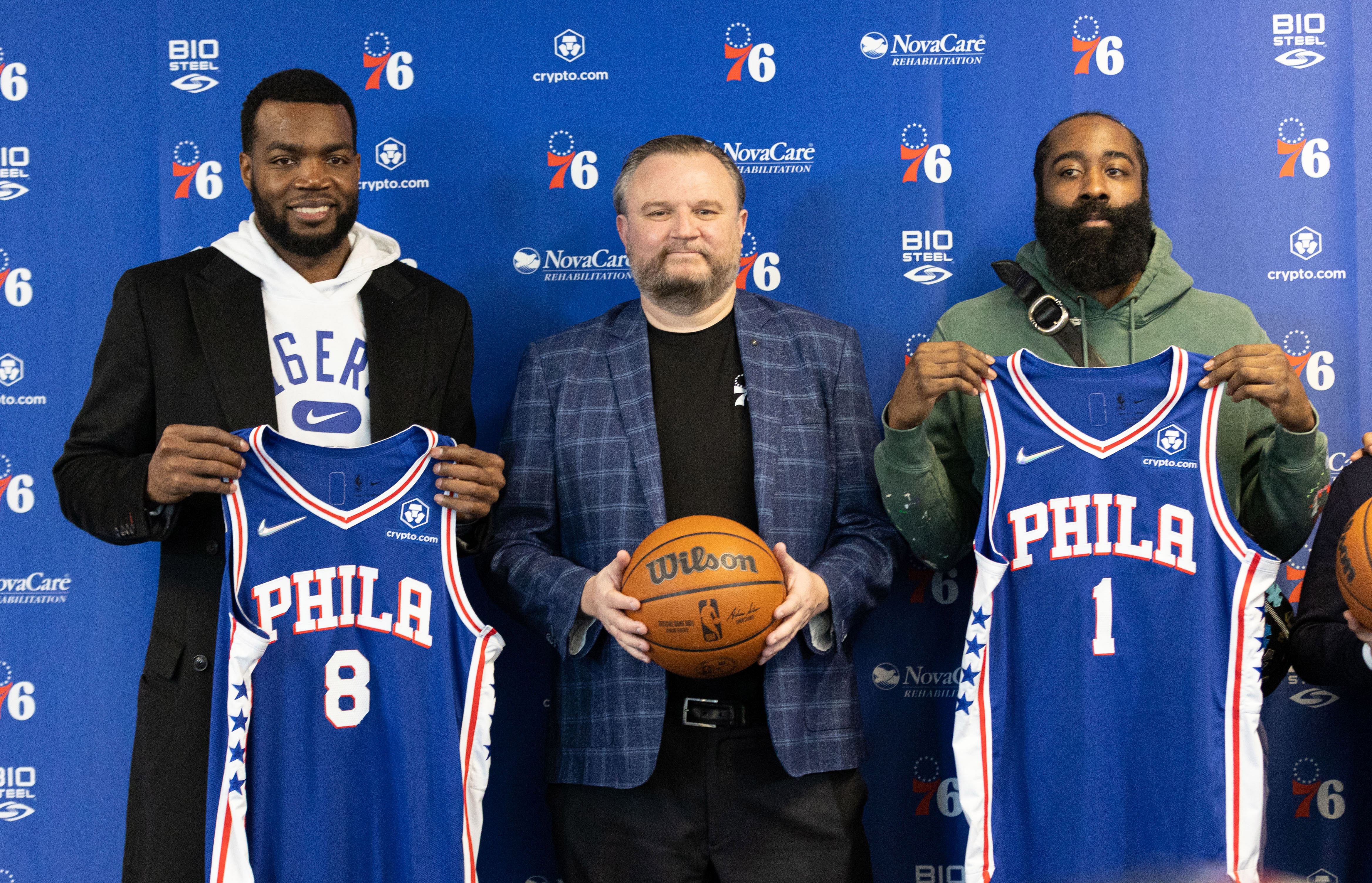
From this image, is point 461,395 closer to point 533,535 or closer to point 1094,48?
point 533,535

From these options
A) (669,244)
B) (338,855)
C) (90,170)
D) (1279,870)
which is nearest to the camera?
(338,855)

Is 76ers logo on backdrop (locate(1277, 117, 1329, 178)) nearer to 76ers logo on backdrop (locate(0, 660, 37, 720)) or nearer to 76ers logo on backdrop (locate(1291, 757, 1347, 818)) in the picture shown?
76ers logo on backdrop (locate(1291, 757, 1347, 818))

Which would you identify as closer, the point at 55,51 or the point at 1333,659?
the point at 1333,659

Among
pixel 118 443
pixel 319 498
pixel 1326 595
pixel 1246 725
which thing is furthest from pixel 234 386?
pixel 1326 595

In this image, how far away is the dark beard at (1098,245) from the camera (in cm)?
254

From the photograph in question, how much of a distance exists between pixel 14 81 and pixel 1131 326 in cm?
326

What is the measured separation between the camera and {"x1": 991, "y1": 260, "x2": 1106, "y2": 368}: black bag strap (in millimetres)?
2549

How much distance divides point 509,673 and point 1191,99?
260 centimetres

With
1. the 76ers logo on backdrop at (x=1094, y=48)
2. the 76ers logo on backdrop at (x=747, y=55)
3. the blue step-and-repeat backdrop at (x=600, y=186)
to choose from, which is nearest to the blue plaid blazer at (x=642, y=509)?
the blue step-and-repeat backdrop at (x=600, y=186)

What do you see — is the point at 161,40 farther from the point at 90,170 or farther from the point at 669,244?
the point at 669,244

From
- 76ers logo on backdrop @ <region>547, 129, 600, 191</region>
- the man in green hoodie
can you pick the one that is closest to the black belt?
the man in green hoodie

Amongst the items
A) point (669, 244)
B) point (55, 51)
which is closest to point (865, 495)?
point (669, 244)

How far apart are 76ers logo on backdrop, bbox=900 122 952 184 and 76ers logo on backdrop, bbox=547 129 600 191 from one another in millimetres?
924

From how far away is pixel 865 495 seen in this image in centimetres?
252
